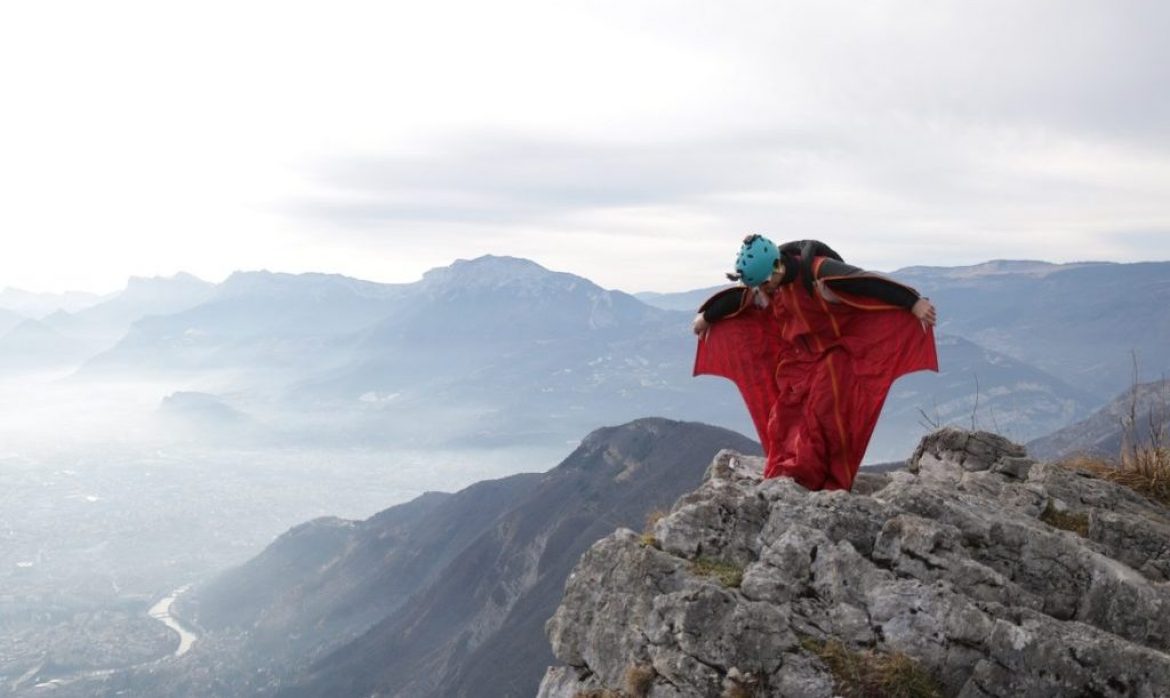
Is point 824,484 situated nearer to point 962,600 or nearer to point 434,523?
point 962,600

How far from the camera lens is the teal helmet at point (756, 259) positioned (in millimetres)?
9969

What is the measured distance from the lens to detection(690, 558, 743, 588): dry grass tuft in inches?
308

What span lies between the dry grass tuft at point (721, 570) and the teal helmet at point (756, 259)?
3500 mm

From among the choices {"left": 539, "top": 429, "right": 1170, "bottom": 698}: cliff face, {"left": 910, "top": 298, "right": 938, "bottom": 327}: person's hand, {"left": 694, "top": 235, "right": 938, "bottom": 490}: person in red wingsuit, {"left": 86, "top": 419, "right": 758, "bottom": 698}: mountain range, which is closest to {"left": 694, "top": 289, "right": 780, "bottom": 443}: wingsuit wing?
{"left": 694, "top": 235, "right": 938, "bottom": 490}: person in red wingsuit

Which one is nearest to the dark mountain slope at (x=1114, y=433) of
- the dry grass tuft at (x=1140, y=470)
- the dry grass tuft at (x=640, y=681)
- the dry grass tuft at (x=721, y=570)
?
the dry grass tuft at (x=1140, y=470)

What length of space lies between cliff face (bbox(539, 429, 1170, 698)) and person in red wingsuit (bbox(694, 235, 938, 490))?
46.1 inches

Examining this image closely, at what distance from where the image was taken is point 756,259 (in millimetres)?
9961

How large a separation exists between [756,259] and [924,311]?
6.84 feet

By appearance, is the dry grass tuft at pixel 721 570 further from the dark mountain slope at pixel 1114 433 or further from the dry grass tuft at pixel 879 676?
the dark mountain slope at pixel 1114 433

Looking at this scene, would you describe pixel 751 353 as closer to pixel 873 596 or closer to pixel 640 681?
pixel 873 596

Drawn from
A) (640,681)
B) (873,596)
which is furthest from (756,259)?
(640,681)

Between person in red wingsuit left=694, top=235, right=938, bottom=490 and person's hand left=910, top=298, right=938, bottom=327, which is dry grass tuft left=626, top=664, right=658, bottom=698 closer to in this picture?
person in red wingsuit left=694, top=235, right=938, bottom=490

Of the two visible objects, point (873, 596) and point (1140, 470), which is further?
point (1140, 470)

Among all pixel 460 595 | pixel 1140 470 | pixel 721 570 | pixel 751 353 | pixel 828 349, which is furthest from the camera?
pixel 460 595
